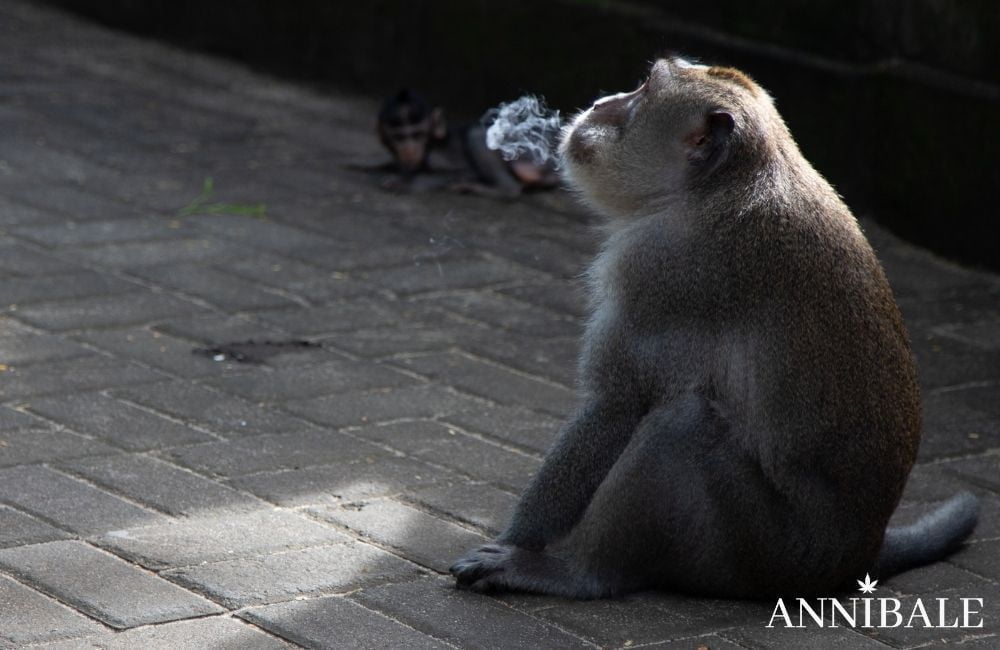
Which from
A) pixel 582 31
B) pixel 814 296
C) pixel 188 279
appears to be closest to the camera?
pixel 814 296

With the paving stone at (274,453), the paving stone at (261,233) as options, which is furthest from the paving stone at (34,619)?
the paving stone at (261,233)

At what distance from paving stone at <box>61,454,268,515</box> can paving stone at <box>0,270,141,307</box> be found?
1677mm

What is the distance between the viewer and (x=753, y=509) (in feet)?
12.6

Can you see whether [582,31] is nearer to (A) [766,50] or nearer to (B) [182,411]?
(A) [766,50]

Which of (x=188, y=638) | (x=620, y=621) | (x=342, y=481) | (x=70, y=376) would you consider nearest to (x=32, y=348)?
(x=70, y=376)

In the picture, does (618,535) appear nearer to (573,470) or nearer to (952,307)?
(573,470)

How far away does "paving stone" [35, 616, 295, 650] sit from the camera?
3535mm

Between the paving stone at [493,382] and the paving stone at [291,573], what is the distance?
4.54ft

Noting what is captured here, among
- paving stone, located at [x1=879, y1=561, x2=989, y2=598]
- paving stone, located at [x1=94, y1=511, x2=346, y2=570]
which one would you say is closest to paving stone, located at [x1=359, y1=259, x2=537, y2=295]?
paving stone, located at [x1=94, y1=511, x2=346, y2=570]

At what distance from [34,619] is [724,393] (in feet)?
5.42

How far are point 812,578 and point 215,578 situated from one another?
1430 mm

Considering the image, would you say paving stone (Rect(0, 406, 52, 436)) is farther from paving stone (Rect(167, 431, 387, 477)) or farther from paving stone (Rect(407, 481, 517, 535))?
Result: paving stone (Rect(407, 481, 517, 535))

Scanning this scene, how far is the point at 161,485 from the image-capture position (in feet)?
14.9

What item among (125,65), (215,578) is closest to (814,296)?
(215,578)
